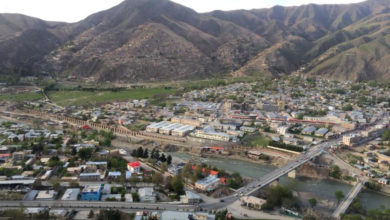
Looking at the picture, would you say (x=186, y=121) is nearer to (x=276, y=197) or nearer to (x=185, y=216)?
(x=276, y=197)

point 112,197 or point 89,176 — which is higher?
point 89,176

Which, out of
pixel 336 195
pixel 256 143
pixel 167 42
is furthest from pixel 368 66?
pixel 336 195

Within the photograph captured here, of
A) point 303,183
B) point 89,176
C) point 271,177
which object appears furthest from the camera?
point 303,183

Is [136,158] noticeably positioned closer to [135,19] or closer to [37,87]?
[37,87]

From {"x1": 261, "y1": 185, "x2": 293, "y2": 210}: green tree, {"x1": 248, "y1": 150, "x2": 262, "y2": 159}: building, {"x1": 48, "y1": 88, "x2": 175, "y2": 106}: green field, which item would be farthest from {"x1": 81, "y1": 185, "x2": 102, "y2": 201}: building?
{"x1": 48, "y1": 88, "x2": 175, "y2": 106}: green field

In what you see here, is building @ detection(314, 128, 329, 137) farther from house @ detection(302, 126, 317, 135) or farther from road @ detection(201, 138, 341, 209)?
road @ detection(201, 138, 341, 209)

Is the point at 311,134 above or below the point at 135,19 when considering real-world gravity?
below

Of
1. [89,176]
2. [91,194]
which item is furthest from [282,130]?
[91,194]
